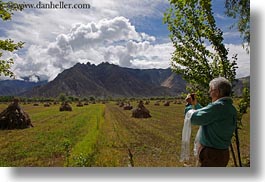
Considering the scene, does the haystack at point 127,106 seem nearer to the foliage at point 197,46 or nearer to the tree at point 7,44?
the foliage at point 197,46

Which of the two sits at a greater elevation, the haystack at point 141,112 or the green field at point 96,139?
the haystack at point 141,112

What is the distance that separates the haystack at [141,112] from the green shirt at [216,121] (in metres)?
2.15

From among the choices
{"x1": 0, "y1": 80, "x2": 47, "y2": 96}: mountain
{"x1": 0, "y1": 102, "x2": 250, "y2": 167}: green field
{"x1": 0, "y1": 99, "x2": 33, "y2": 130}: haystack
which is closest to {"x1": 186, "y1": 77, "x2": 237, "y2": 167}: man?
{"x1": 0, "y1": 102, "x2": 250, "y2": 167}: green field

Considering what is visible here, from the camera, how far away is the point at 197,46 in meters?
4.99

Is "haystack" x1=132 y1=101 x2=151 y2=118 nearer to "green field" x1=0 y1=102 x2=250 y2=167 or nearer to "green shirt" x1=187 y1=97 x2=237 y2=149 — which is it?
"green field" x1=0 y1=102 x2=250 y2=167

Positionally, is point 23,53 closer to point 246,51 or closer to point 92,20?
point 92,20

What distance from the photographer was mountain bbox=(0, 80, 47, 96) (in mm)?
4762

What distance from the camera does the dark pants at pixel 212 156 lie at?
328cm

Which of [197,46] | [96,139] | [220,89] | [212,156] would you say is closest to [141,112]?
[96,139]

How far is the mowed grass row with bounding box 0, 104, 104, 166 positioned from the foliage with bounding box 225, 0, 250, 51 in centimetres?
223

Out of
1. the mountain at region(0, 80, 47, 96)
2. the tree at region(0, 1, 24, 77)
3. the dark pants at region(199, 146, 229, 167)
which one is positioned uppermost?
the tree at region(0, 1, 24, 77)

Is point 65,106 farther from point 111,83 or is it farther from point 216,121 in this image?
point 216,121

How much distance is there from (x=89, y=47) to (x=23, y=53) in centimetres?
90

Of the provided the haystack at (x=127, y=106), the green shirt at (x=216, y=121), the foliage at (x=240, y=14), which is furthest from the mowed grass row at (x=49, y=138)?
the foliage at (x=240, y=14)
